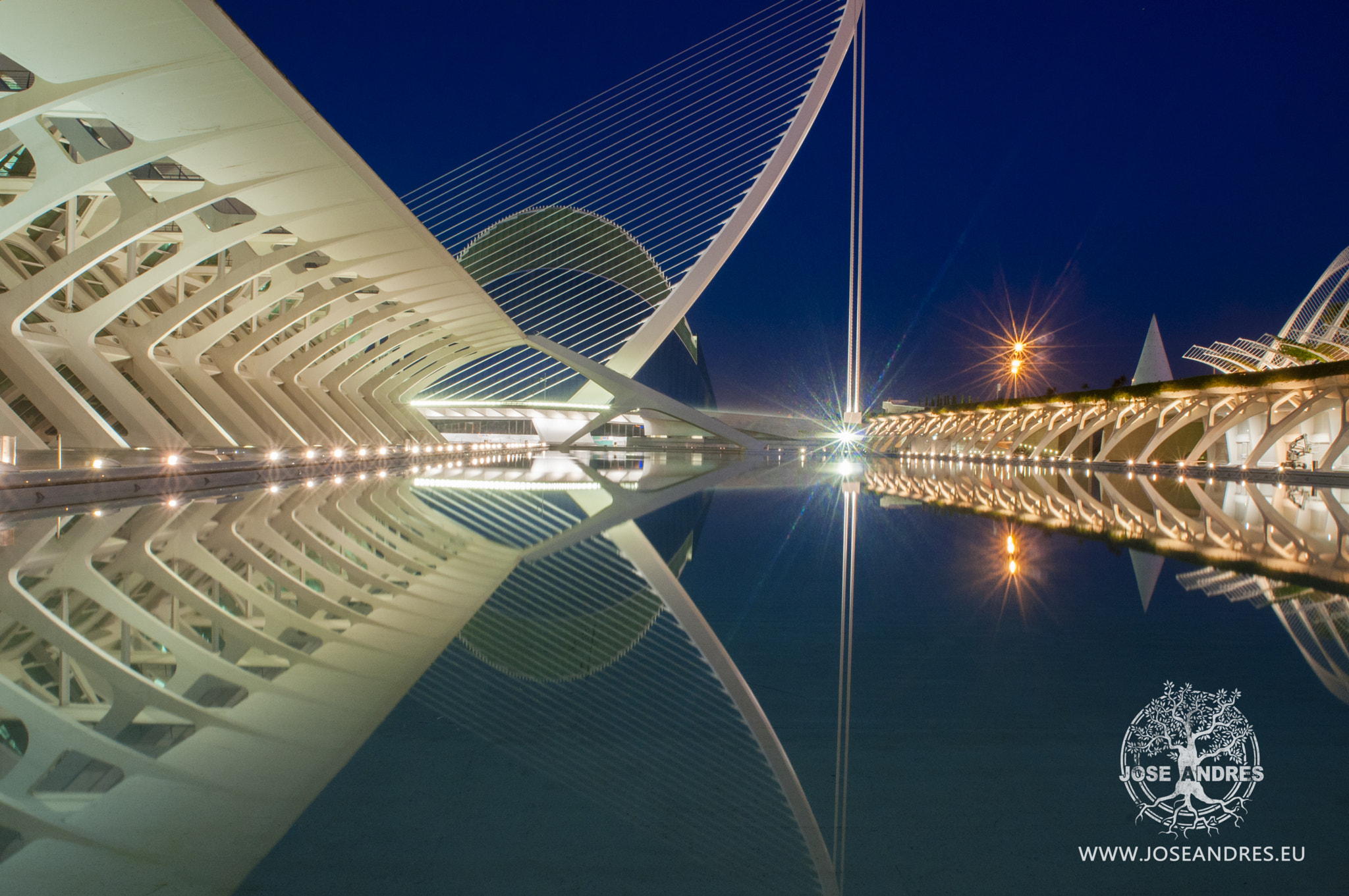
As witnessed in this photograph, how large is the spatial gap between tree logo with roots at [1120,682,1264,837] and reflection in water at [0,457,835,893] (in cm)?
77

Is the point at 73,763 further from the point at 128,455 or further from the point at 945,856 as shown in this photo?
the point at 128,455

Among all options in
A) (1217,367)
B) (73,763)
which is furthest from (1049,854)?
(1217,367)

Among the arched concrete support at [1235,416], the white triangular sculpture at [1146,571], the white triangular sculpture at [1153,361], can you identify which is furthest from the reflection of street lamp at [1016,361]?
the white triangular sculpture at [1146,571]

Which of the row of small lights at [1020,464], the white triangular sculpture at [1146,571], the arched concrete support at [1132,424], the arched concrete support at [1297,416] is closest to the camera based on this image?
the white triangular sculpture at [1146,571]

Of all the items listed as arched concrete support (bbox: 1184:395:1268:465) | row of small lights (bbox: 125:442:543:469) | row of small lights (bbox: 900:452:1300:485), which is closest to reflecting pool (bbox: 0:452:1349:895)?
row of small lights (bbox: 125:442:543:469)

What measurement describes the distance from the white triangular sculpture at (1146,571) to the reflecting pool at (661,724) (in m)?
0.05

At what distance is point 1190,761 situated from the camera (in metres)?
2.18

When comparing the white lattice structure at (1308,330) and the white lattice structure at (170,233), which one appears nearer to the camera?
the white lattice structure at (170,233)

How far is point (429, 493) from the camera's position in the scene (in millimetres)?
11625

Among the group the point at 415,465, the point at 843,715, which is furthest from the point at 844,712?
the point at 415,465

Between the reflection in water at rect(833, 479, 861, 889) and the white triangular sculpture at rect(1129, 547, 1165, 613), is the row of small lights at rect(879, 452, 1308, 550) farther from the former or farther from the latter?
the reflection in water at rect(833, 479, 861, 889)

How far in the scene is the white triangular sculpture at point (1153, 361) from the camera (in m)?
38.1

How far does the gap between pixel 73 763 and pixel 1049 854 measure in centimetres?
203

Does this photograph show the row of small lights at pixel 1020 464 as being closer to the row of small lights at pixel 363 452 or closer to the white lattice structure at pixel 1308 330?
the white lattice structure at pixel 1308 330
